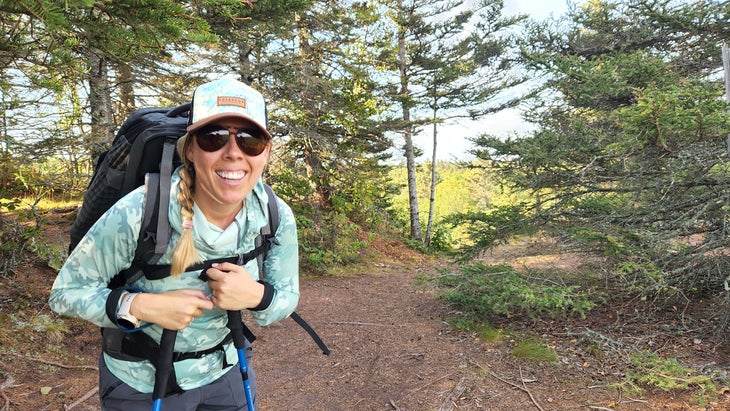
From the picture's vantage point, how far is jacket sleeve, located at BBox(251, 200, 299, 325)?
1.66m

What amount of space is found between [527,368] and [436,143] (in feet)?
41.6

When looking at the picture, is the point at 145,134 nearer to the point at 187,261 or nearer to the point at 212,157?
the point at 212,157

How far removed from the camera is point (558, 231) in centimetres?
555

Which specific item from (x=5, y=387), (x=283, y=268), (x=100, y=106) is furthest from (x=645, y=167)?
(x=100, y=106)

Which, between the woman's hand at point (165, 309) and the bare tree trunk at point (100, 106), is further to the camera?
the bare tree trunk at point (100, 106)

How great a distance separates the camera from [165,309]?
134cm

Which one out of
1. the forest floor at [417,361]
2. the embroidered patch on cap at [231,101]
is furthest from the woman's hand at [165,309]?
the forest floor at [417,361]

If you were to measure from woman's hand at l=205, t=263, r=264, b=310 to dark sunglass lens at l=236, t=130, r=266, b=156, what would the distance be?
0.43 m

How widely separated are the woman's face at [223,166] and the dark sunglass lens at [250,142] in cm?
1

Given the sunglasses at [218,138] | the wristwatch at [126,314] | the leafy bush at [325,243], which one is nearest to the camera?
the wristwatch at [126,314]

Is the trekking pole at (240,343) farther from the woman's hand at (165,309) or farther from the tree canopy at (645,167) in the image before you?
the tree canopy at (645,167)

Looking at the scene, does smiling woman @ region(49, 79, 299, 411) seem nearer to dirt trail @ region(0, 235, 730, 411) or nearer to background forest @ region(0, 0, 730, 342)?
background forest @ region(0, 0, 730, 342)

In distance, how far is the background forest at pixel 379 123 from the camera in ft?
11.1

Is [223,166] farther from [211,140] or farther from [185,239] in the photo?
[185,239]
